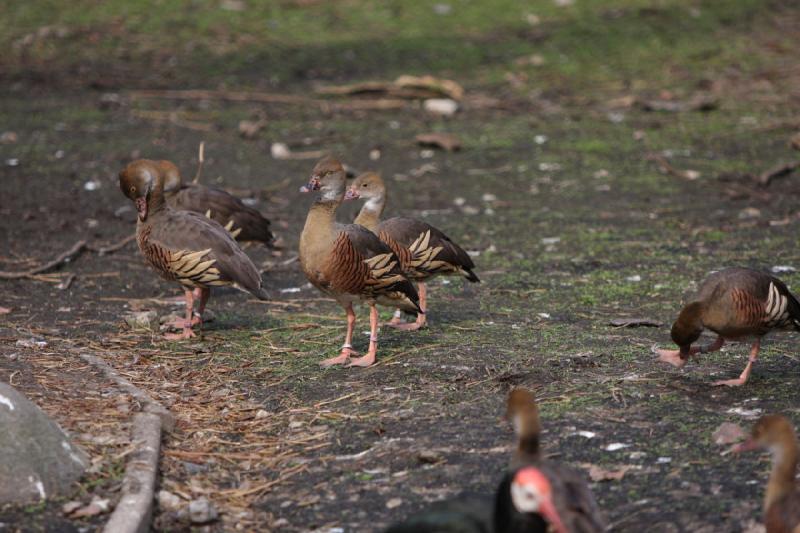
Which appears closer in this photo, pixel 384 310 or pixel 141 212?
pixel 141 212

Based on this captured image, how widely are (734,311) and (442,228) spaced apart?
4.96 metres

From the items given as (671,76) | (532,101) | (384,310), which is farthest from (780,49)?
(384,310)

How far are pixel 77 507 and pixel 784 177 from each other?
Answer: 937 centimetres

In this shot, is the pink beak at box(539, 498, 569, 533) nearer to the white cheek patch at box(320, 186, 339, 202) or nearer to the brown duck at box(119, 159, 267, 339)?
the white cheek patch at box(320, 186, 339, 202)

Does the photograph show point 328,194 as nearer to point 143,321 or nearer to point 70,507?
point 143,321

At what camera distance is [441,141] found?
1351 cm

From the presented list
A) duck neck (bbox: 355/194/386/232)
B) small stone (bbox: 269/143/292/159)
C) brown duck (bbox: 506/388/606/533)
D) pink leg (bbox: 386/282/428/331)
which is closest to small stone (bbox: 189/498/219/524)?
brown duck (bbox: 506/388/606/533)

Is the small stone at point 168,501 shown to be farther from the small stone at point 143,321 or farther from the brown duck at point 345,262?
Answer: the small stone at point 143,321

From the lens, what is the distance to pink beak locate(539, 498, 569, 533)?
395 cm

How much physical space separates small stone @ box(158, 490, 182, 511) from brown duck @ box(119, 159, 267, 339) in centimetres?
263

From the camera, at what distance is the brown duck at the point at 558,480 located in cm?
400

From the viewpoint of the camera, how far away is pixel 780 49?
1808 centimetres

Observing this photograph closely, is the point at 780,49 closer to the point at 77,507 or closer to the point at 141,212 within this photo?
the point at 141,212

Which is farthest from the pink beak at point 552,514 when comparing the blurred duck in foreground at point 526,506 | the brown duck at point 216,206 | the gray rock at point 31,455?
the brown duck at point 216,206
